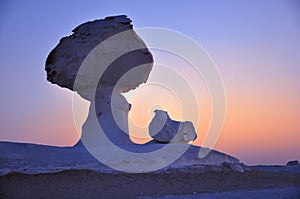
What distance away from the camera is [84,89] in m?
18.3

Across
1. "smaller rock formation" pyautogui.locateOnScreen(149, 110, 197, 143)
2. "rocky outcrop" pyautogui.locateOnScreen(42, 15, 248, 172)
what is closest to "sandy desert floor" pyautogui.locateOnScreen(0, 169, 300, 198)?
"rocky outcrop" pyautogui.locateOnScreen(42, 15, 248, 172)

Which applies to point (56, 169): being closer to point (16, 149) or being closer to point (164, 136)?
point (16, 149)

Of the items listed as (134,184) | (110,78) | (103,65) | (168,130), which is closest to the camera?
(134,184)

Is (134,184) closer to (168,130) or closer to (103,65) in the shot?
(168,130)

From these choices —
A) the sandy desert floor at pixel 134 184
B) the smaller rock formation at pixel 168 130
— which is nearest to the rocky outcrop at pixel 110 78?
the smaller rock formation at pixel 168 130

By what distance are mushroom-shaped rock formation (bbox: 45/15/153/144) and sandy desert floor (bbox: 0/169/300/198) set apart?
4.37 m

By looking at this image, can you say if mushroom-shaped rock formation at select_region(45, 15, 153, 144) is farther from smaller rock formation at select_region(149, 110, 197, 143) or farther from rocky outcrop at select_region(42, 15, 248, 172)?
smaller rock formation at select_region(149, 110, 197, 143)

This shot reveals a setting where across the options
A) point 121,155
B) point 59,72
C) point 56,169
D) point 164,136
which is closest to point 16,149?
point 56,169

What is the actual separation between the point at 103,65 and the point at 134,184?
7.55m

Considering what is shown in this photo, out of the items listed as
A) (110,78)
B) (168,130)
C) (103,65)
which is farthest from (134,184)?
(103,65)

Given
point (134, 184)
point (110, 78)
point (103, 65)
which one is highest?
point (103, 65)

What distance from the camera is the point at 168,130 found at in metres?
A: 17.0

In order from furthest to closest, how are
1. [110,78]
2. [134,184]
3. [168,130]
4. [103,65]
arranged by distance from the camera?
[110,78] → [103,65] → [168,130] → [134,184]

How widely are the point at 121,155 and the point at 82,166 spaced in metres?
1.72
